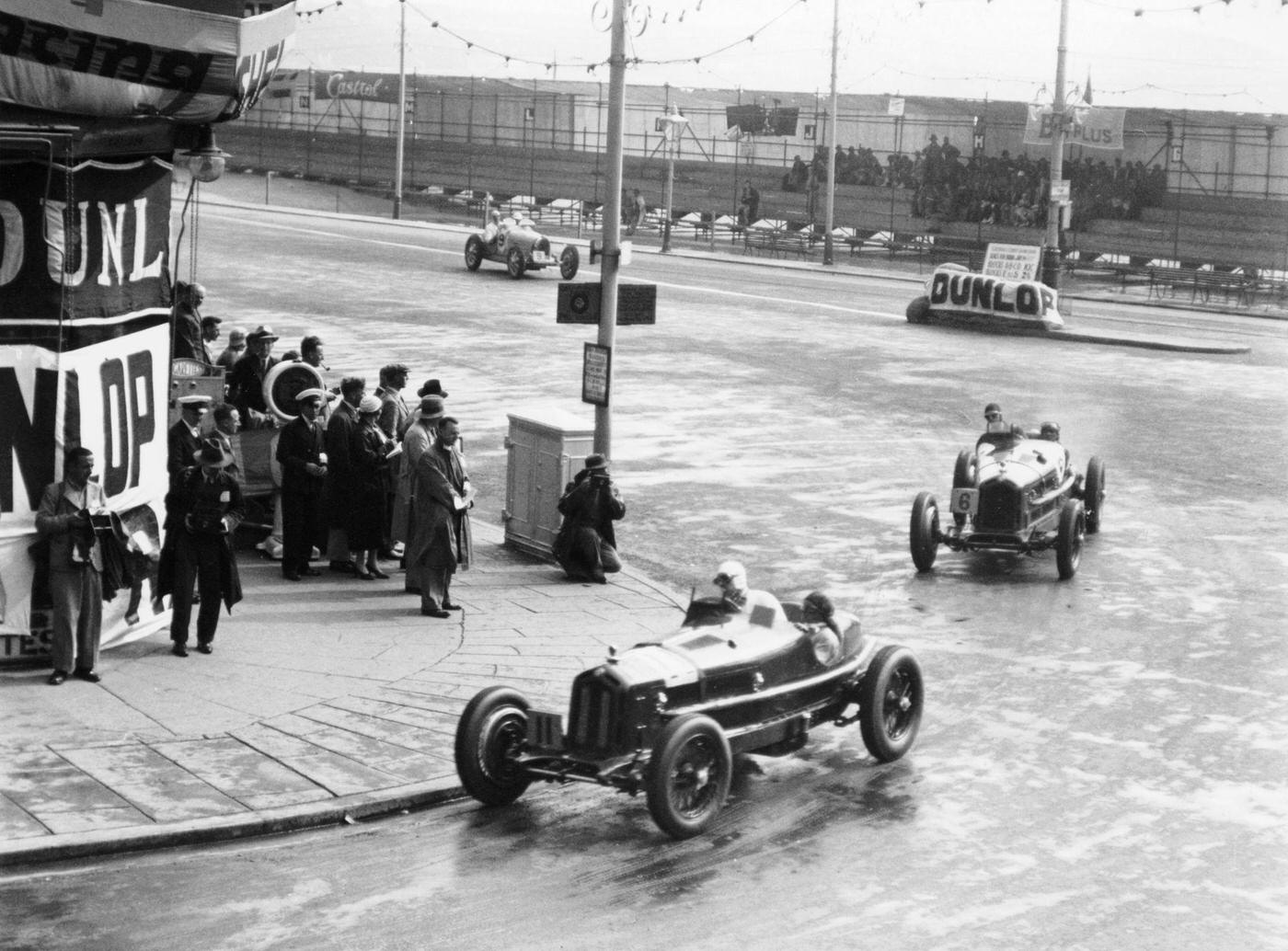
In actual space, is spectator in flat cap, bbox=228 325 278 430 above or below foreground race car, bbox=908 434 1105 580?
above

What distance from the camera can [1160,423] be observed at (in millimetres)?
25688

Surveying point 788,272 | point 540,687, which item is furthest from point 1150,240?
point 540,687

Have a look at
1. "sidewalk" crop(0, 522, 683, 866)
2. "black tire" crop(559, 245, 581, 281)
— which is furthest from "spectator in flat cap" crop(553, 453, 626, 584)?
"black tire" crop(559, 245, 581, 281)

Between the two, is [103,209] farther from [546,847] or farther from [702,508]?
[702,508]

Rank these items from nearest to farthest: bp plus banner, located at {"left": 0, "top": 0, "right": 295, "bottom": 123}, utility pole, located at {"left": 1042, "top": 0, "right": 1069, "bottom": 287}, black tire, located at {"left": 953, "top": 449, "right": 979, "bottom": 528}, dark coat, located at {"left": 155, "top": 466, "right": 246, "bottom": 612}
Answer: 1. bp plus banner, located at {"left": 0, "top": 0, "right": 295, "bottom": 123}
2. dark coat, located at {"left": 155, "top": 466, "right": 246, "bottom": 612}
3. black tire, located at {"left": 953, "top": 449, "right": 979, "bottom": 528}
4. utility pole, located at {"left": 1042, "top": 0, "right": 1069, "bottom": 287}

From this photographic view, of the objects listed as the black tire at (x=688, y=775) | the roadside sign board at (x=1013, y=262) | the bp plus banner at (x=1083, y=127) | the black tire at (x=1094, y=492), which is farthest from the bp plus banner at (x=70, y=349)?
the bp plus banner at (x=1083, y=127)

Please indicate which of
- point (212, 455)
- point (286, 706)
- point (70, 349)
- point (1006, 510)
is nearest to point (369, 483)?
point (212, 455)

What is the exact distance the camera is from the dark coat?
12.4m

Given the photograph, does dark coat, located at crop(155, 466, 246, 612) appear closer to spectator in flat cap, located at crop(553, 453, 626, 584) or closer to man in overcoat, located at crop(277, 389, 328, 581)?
man in overcoat, located at crop(277, 389, 328, 581)

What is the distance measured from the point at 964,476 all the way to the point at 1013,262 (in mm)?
23689

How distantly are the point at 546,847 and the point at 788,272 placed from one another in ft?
140

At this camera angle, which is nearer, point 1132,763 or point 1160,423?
point 1132,763

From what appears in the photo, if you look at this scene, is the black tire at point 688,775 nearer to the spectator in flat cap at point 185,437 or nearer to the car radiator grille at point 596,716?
the car radiator grille at point 596,716

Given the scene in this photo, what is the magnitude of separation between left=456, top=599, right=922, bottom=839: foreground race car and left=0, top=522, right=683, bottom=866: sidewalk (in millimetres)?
563
